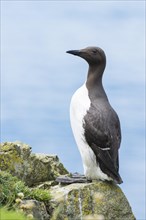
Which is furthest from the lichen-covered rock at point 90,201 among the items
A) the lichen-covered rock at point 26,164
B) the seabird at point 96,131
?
the lichen-covered rock at point 26,164

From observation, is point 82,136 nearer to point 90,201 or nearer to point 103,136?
point 103,136

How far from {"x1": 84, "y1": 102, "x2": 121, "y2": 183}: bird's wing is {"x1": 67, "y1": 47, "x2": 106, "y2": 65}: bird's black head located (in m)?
1.01

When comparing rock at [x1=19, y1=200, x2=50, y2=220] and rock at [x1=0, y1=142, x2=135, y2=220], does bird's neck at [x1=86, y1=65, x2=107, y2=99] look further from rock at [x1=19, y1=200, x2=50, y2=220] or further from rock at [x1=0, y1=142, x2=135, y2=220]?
rock at [x1=19, y1=200, x2=50, y2=220]

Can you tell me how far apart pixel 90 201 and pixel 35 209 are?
1.45 m

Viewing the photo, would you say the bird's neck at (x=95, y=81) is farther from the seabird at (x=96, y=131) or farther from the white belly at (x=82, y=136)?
the white belly at (x=82, y=136)

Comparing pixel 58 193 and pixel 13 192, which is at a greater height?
pixel 13 192

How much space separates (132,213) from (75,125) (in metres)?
2.14

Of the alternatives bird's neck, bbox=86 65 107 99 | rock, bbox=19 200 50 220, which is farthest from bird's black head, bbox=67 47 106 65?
rock, bbox=19 200 50 220

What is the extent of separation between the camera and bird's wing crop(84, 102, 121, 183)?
37.1ft


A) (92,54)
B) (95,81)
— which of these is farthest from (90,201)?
(92,54)

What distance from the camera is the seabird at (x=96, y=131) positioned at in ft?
37.1

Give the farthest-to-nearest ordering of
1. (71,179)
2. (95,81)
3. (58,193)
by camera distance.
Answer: (95,81) < (71,179) < (58,193)

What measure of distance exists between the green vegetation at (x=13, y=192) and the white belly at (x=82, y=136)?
990 mm

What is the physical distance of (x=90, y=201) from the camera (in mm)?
11305
